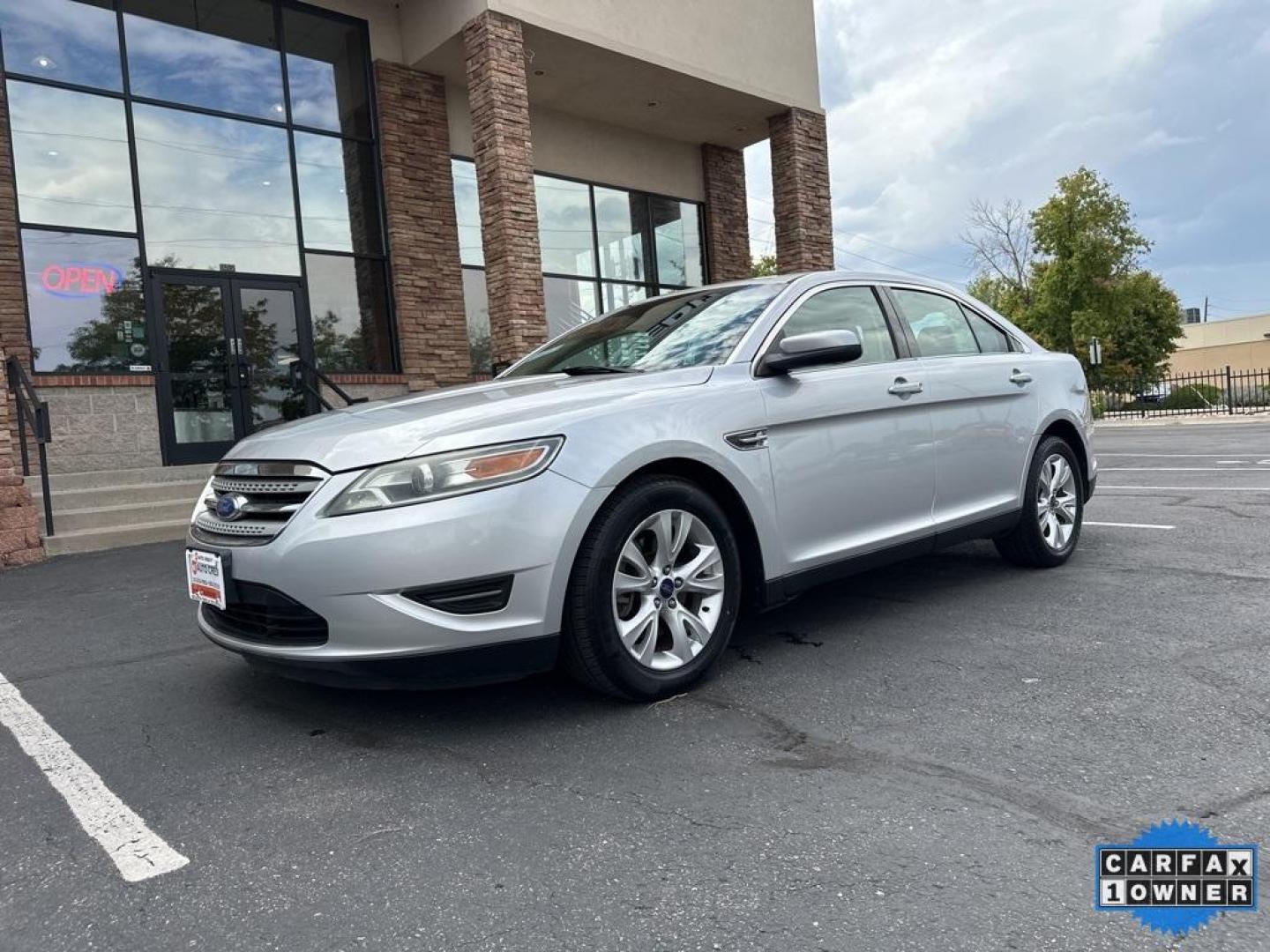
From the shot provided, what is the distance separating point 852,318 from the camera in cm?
432

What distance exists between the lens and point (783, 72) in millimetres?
14461

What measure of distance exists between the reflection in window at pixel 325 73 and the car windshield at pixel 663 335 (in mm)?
9366

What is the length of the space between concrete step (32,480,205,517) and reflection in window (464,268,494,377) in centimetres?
496

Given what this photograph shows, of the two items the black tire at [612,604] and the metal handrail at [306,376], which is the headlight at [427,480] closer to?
the black tire at [612,604]

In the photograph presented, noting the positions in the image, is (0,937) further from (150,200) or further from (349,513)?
(150,200)

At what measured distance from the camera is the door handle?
415 cm

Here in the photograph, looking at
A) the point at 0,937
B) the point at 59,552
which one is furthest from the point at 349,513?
the point at 59,552

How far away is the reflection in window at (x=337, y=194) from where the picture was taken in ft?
39.7

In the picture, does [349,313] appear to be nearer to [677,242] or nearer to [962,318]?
[677,242]

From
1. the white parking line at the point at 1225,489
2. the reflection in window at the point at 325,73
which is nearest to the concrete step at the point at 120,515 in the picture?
the reflection in window at the point at 325,73

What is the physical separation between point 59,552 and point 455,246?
23.1 ft

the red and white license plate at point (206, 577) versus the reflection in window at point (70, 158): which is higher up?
the reflection in window at point (70, 158)

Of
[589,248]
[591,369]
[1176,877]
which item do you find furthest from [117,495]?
[1176,877]

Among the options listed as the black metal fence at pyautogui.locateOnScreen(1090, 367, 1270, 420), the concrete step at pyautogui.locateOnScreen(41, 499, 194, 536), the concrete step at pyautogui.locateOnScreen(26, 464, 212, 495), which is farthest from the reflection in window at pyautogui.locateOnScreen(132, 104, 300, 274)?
the black metal fence at pyautogui.locateOnScreen(1090, 367, 1270, 420)
